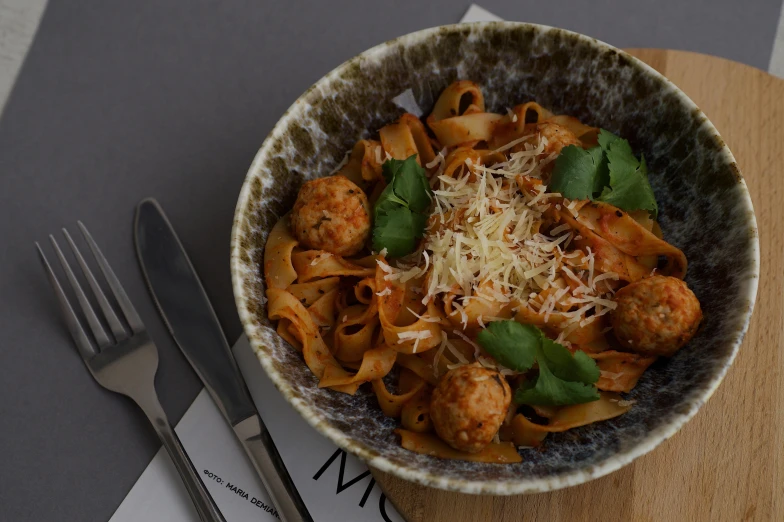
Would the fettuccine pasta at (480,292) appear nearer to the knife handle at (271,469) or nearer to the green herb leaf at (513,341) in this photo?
the green herb leaf at (513,341)

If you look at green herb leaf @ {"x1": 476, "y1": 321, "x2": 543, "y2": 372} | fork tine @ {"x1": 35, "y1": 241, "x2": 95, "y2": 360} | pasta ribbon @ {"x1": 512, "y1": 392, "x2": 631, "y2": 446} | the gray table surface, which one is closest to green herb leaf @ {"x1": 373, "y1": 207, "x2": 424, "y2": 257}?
green herb leaf @ {"x1": 476, "y1": 321, "x2": 543, "y2": 372}

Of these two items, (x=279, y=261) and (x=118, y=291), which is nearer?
(x=279, y=261)

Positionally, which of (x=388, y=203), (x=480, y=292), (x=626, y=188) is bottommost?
(x=480, y=292)

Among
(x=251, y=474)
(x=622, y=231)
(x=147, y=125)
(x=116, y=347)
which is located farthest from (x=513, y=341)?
(x=147, y=125)

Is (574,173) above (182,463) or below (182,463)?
above

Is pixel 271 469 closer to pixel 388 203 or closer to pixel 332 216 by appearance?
pixel 332 216

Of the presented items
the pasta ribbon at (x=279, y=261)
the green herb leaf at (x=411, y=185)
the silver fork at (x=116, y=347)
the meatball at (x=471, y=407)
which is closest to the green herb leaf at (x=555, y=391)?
the meatball at (x=471, y=407)

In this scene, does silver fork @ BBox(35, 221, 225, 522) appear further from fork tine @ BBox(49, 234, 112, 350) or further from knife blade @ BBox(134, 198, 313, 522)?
knife blade @ BBox(134, 198, 313, 522)

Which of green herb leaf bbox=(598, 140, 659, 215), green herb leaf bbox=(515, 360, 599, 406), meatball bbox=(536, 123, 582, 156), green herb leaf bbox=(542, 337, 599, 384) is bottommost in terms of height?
green herb leaf bbox=(515, 360, 599, 406)
